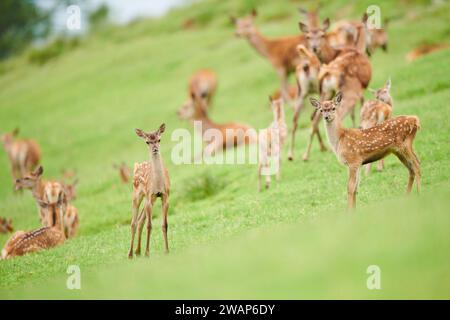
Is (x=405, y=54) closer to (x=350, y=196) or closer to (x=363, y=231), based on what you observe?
(x=350, y=196)

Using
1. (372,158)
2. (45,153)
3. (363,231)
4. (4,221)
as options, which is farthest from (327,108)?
(45,153)

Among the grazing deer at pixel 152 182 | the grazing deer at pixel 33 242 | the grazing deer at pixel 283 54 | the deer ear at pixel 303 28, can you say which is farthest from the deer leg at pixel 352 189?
the grazing deer at pixel 283 54

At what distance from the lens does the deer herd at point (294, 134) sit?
35.3 feet

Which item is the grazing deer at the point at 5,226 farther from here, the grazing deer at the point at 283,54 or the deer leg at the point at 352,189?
the deer leg at the point at 352,189

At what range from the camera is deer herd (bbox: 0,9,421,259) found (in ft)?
35.3

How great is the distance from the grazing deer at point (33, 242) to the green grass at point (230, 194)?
40cm

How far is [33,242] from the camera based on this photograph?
1277cm

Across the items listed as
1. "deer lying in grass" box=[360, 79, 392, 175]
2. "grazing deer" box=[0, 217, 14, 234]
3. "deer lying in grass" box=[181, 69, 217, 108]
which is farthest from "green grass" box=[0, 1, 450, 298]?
"deer lying in grass" box=[360, 79, 392, 175]

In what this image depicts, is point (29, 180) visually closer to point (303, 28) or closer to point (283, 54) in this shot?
point (303, 28)

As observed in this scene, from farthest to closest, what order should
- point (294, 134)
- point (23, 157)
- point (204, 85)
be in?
1. point (204, 85)
2. point (23, 157)
3. point (294, 134)

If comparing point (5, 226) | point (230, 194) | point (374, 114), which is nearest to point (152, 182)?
point (230, 194)

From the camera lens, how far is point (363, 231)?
8086 millimetres

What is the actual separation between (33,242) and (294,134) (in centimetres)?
530

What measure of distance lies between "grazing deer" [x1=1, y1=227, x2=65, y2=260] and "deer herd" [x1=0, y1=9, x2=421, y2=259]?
2cm
